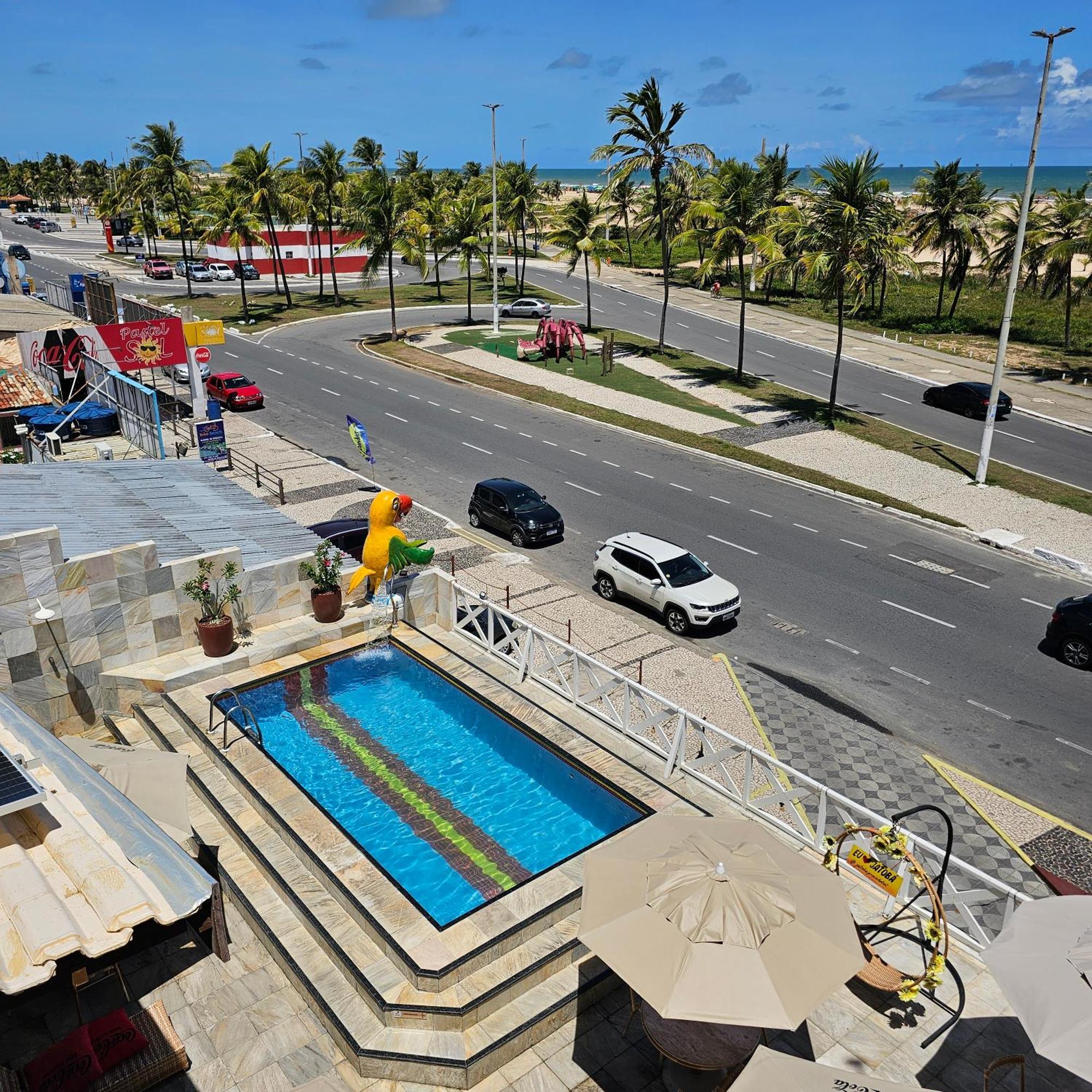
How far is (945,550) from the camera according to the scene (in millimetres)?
26797

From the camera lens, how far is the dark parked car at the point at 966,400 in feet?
135

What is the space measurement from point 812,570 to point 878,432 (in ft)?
51.6

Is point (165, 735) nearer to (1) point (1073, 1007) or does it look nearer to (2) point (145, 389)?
(1) point (1073, 1007)

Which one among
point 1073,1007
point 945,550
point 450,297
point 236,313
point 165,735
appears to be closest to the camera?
point 1073,1007

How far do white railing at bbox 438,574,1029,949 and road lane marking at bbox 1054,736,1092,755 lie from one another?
15.7ft

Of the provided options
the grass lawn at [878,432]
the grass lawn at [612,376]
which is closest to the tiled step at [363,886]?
the grass lawn at [878,432]

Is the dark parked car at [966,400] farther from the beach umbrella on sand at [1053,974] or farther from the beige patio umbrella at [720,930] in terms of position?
the beige patio umbrella at [720,930]

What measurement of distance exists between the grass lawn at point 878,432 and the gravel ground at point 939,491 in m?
0.63

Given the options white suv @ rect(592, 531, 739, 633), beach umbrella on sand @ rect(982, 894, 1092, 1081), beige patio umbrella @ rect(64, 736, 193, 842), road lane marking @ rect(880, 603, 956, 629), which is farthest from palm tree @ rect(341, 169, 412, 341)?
beach umbrella on sand @ rect(982, 894, 1092, 1081)

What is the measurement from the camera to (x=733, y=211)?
4109 cm

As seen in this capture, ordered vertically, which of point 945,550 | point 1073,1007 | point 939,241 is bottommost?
point 945,550

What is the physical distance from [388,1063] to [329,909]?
84.2 inches

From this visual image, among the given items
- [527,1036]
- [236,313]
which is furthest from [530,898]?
[236,313]

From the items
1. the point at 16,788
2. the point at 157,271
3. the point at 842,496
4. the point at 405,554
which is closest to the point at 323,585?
the point at 405,554
